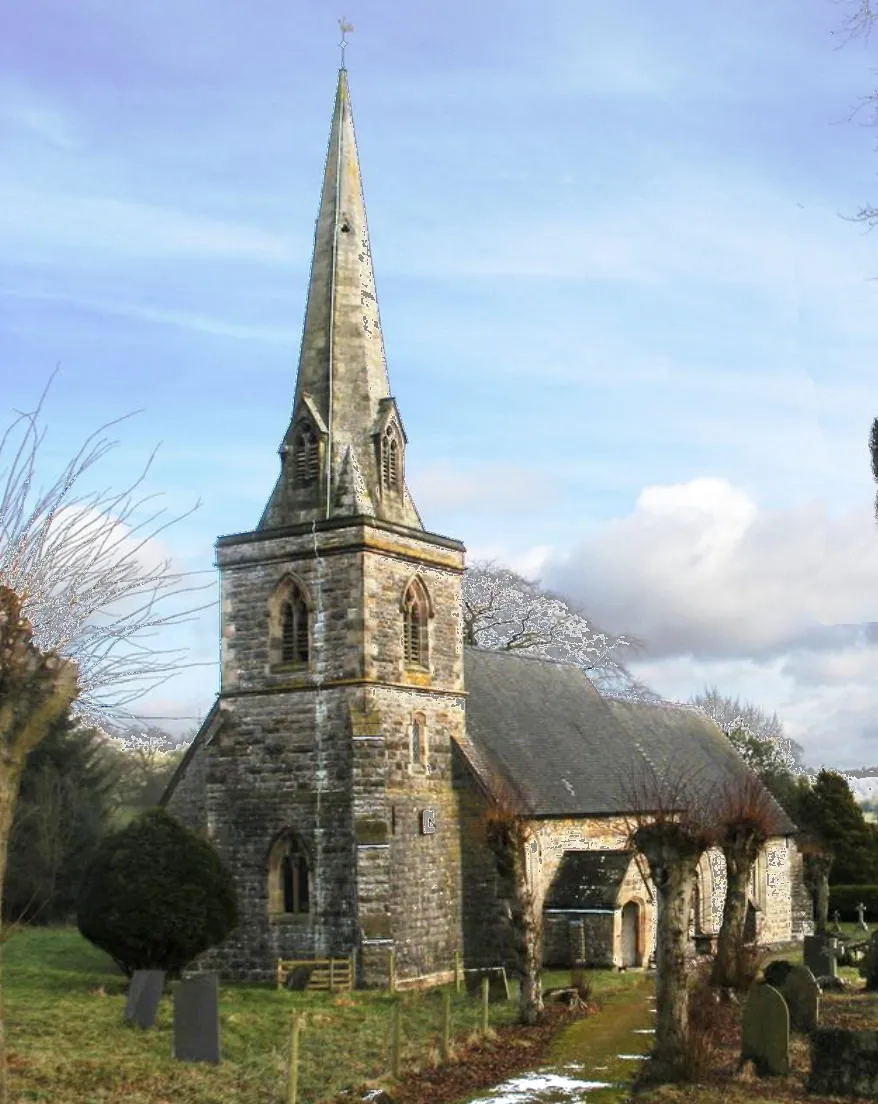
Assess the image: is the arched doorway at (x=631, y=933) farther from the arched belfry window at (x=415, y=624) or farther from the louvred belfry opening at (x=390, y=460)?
the louvred belfry opening at (x=390, y=460)

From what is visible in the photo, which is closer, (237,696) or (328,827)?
(328,827)

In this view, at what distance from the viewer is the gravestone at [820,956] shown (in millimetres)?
25500

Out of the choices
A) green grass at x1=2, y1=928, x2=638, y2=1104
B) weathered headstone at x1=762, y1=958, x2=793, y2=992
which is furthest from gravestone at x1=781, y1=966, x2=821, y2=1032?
green grass at x1=2, y1=928, x2=638, y2=1104

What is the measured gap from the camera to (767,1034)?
52.7 feet

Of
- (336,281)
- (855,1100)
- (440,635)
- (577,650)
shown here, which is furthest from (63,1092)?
(577,650)

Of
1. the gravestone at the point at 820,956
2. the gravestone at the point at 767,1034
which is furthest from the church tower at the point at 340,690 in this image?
the gravestone at the point at 767,1034

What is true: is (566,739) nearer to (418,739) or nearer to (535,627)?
(418,739)

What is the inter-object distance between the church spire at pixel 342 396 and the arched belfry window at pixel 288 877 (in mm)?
6865

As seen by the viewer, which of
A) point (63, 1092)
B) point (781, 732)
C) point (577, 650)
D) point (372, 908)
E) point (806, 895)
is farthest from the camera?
point (781, 732)

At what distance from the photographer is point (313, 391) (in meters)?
29.4

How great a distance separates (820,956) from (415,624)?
10.7m

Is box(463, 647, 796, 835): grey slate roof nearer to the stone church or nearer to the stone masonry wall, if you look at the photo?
the stone church

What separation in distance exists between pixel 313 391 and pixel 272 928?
1158 centimetres

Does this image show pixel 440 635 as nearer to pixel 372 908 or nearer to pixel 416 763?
pixel 416 763
